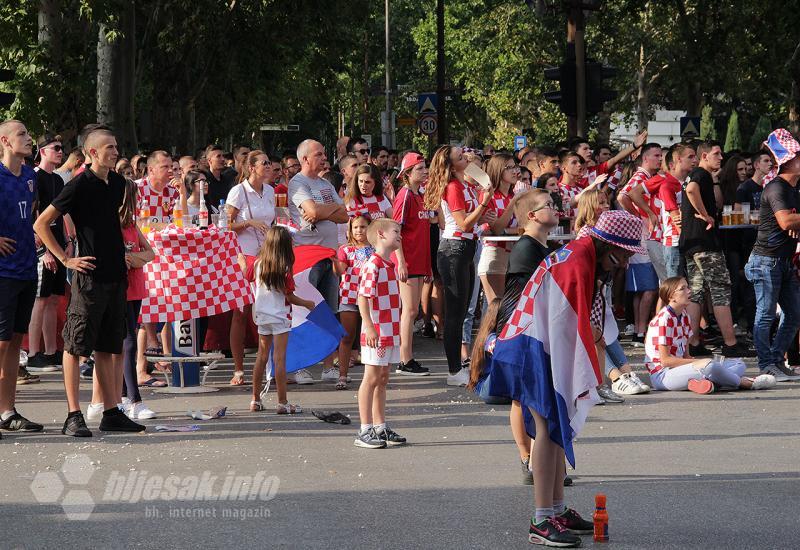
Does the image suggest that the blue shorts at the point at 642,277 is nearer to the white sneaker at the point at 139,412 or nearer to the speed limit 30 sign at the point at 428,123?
the white sneaker at the point at 139,412

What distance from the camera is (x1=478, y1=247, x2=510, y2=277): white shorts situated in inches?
523

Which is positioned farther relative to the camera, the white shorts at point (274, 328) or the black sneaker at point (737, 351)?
the black sneaker at point (737, 351)

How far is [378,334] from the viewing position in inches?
404

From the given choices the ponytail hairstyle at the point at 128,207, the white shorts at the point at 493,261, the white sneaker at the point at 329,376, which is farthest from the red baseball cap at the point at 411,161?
the ponytail hairstyle at the point at 128,207

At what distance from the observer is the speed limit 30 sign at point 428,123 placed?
38250mm

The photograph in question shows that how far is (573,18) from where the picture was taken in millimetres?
20734

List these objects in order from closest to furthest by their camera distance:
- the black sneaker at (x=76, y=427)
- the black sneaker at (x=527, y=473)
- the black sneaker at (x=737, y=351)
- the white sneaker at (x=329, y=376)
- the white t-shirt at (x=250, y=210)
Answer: the black sneaker at (x=527, y=473) < the black sneaker at (x=76, y=427) < the white t-shirt at (x=250, y=210) < the white sneaker at (x=329, y=376) < the black sneaker at (x=737, y=351)

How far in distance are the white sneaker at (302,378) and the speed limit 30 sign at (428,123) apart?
25.1m

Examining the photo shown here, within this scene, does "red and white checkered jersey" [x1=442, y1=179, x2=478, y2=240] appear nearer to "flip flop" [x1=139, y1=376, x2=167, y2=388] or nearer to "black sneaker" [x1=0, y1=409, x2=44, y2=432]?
"flip flop" [x1=139, y1=376, x2=167, y2=388]

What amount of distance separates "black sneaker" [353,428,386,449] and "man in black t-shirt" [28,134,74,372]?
4271 mm

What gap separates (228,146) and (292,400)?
5286 centimetres

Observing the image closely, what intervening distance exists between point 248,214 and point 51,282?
2.07m

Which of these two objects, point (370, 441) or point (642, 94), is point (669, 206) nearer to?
point (370, 441)

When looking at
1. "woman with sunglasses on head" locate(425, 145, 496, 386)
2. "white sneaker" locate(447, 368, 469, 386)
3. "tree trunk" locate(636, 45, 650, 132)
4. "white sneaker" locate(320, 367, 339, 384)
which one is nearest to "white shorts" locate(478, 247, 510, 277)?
"woman with sunglasses on head" locate(425, 145, 496, 386)
